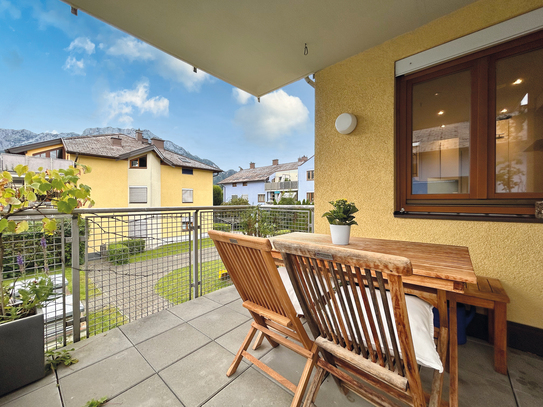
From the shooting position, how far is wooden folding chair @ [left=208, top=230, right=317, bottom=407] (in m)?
1.08

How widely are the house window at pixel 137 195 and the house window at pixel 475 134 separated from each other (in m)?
16.1

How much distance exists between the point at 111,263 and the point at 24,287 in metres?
0.59

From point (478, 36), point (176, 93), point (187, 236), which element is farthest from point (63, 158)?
point (176, 93)

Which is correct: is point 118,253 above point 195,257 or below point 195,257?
above

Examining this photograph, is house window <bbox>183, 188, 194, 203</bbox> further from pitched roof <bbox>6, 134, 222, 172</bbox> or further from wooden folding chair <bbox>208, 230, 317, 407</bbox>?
wooden folding chair <bbox>208, 230, 317, 407</bbox>

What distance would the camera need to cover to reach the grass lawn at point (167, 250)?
7.51 ft

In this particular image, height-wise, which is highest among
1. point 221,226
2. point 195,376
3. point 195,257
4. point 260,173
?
point 260,173

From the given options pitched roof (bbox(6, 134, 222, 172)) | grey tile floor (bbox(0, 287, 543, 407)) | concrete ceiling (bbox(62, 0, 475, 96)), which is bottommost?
grey tile floor (bbox(0, 287, 543, 407))

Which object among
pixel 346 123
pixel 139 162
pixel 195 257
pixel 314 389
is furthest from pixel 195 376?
pixel 139 162

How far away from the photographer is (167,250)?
8.29 ft

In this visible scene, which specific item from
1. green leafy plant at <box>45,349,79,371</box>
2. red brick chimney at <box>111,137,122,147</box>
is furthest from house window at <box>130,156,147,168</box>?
green leafy plant at <box>45,349,79,371</box>

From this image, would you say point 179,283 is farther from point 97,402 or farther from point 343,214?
point 343,214

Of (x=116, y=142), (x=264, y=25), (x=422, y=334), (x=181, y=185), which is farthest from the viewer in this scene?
(x=181, y=185)

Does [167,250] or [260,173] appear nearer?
[167,250]
